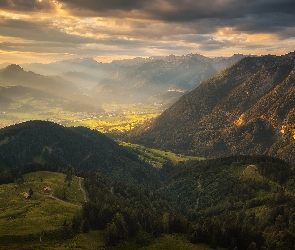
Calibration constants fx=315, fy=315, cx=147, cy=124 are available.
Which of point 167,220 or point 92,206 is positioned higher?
point 92,206

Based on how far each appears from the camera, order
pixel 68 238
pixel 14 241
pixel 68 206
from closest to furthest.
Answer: pixel 14 241
pixel 68 238
pixel 68 206

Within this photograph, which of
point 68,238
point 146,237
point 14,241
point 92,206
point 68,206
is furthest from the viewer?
point 68,206

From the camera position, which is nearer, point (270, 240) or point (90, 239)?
point (90, 239)

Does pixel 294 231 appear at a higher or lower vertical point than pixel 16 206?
lower

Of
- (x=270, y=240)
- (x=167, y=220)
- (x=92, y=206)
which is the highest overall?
(x=92, y=206)

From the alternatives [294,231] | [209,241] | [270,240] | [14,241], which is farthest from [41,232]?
[294,231]

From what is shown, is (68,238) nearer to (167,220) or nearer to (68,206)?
(68,206)

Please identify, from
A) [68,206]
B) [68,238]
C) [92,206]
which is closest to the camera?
[68,238]

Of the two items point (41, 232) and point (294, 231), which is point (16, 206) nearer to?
point (41, 232)

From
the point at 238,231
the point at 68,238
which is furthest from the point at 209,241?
the point at 68,238
